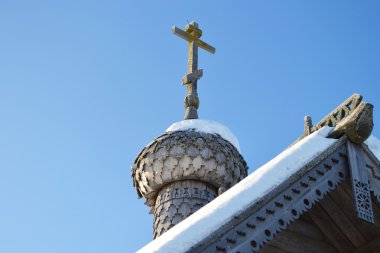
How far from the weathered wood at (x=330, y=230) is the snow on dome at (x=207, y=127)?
9.16 feet

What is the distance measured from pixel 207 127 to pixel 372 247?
11.0ft

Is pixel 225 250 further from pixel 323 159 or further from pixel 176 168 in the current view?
pixel 176 168

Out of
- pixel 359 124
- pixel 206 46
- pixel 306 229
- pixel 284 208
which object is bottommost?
pixel 284 208

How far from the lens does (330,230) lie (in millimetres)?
7496

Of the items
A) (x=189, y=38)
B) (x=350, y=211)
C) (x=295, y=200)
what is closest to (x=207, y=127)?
(x=189, y=38)

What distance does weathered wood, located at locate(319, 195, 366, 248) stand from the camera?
7.20 metres

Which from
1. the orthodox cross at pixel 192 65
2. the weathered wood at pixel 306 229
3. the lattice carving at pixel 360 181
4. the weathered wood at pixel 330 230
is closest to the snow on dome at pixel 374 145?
the lattice carving at pixel 360 181

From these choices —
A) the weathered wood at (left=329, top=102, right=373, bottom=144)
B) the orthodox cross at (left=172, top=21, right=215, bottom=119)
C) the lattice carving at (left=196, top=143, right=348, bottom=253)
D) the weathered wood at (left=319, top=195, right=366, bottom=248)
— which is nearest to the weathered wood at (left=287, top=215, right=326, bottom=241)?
the weathered wood at (left=319, top=195, right=366, bottom=248)

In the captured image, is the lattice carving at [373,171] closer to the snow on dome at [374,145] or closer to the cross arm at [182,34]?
the snow on dome at [374,145]

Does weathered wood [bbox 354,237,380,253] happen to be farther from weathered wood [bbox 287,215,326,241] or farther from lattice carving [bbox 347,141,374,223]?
lattice carving [bbox 347,141,374,223]

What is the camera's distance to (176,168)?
31.1ft

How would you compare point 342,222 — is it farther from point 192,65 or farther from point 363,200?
point 192,65

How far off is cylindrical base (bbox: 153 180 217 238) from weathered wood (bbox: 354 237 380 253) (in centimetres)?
248

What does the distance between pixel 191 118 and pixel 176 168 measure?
1115 mm
